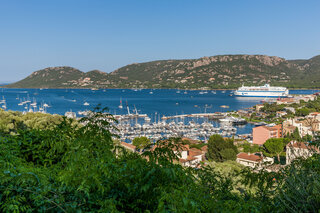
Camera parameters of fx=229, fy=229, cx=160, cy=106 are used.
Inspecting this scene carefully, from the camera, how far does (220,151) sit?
57.0 ft

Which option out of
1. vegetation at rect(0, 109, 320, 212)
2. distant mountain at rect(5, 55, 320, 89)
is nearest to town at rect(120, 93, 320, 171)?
vegetation at rect(0, 109, 320, 212)

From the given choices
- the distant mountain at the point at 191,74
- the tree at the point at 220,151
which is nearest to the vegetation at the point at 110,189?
the tree at the point at 220,151

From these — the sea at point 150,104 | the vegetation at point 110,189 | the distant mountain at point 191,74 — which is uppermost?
the distant mountain at point 191,74

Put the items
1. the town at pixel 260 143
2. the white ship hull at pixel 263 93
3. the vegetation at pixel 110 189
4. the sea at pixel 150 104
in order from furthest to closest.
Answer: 1. the white ship hull at pixel 263 93
2. the sea at pixel 150 104
3. the town at pixel 260 143
4. the vegetation at pixel 110 189

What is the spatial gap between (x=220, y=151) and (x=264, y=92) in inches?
3028

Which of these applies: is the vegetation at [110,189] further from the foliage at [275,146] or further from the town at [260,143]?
the foliage at [275,146]

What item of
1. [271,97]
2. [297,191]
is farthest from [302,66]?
[297,191]

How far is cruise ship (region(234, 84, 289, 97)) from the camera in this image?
82.6 metres

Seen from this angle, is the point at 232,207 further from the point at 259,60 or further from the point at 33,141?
the point at 259,60

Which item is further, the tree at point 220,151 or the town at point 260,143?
the tree at point 220,151

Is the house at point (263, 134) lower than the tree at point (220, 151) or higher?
lower

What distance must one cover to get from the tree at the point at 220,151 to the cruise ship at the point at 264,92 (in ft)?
245

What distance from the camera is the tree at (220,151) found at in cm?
1669

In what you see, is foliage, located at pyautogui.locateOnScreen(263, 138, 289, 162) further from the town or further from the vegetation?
the vegetation
